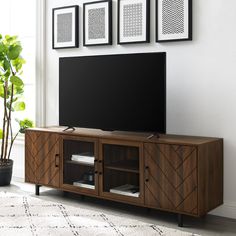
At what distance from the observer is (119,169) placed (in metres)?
3.57

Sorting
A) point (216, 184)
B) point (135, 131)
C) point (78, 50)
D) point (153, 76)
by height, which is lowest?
point (216, 184)

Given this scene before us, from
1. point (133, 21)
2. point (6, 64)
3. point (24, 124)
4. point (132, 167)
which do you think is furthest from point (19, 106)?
point (132, 167)

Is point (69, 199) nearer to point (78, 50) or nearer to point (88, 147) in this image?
point (88, 147)

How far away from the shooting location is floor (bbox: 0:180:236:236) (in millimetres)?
3246

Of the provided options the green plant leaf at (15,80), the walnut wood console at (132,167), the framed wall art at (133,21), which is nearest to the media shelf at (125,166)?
the walnut wood console at (132,167)

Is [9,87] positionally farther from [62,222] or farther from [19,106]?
[62,222]

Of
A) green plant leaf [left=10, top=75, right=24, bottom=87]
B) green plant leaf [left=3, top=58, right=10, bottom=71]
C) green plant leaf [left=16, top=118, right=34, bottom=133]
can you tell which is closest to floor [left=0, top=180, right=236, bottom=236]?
green plant leaf [left=16, top=118, right=34, bottom=133]

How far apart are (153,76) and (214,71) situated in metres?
0.51

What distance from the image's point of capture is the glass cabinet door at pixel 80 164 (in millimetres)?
3768

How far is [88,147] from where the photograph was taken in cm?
381

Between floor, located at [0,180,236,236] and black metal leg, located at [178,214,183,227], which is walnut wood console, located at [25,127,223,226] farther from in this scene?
floor, located at [0,180,236,236]

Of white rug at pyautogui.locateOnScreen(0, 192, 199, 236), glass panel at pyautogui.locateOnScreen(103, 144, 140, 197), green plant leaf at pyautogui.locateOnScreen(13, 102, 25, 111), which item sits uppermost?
green plant leaf at pyautogui.locateOnScreen(13, 102, 25, 111)

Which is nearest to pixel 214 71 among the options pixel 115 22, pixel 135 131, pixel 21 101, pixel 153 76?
pixel 153 76

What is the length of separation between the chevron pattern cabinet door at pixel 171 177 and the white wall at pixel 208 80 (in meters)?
0.48
